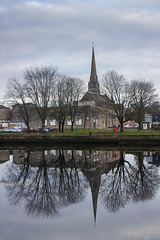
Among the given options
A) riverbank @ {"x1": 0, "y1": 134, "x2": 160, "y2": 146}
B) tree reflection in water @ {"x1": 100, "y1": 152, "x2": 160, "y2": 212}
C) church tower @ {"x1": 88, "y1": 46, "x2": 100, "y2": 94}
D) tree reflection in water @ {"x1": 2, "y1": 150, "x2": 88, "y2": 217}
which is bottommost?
tree reflection in water @ {"x1": 2, "y1": 150, "x2": 88, "y2": 217}

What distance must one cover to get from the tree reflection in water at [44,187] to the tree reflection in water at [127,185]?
144 centimetres

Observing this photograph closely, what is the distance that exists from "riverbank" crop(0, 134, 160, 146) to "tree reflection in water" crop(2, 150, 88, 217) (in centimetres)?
2315

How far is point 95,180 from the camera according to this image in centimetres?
1673

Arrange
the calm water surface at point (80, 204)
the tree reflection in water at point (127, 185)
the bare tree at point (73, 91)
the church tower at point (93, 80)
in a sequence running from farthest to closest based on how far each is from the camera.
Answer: the church tower at point (93, 80)
the bare tree at point (73, 91)
the tree reflection in water at point (127, 185)
the calm water surface at point (80, 204)

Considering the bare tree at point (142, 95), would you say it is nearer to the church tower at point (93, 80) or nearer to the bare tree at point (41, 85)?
the bare tree at point (41, 85)

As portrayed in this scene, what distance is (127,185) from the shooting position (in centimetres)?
1552

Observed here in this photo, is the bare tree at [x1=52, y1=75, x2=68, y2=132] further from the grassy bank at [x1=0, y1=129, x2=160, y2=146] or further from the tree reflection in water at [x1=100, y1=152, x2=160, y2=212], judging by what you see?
the tree reflection in water at [x1=100, y1=152, x2=160, y2=212]

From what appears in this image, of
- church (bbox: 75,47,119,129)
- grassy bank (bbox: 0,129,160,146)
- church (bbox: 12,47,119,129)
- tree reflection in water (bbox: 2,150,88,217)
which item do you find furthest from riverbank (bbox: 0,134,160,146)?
tree reflection in water (bbox: 2,150,88,217)

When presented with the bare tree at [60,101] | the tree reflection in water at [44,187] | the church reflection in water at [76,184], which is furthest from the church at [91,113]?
the tree reflection in water at [44,187]

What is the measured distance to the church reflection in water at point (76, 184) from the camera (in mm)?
12375

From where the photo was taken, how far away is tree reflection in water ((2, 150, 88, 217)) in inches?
475

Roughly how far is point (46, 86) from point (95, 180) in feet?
122

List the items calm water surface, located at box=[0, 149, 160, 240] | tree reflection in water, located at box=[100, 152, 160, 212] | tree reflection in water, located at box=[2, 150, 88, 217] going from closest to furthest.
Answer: calm water surface, located at box=[0, 149, 160, 240]
tree reflection in water, located at box=[2, 150, 88, 217]
tree reflection in water, located at box=[100, 152, 160, 212]

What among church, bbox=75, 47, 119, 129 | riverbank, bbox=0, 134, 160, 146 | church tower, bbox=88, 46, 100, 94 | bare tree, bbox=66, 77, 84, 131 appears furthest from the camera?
church tower, bbox=88, 46, 100, 94
